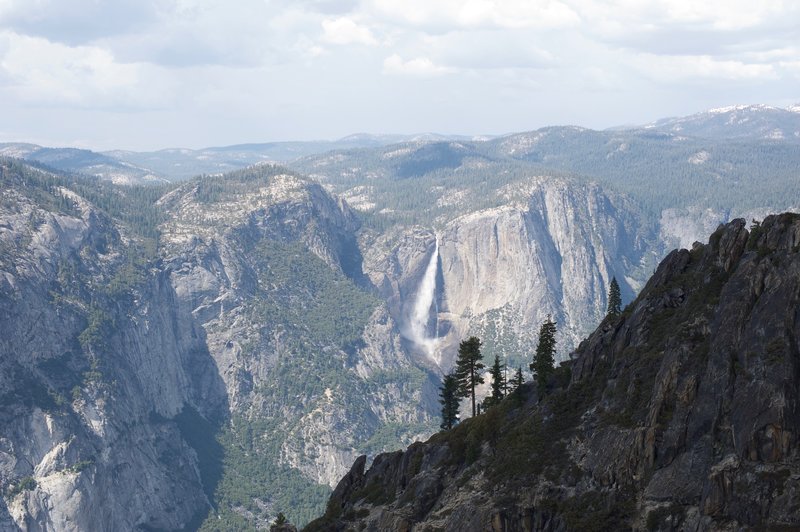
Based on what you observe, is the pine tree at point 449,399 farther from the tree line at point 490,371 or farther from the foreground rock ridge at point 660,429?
the foreground rock ridge at point 660,429

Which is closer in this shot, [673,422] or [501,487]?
A: [673,422]

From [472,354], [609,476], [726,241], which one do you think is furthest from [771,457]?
[472,354]

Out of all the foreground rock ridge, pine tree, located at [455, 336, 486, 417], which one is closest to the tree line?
pine tree, located at [455, 336, 486, 417]

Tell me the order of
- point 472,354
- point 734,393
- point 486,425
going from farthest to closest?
point 472,354 → point 486,425 → point 734,393

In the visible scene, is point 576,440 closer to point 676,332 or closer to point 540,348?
point 676,332

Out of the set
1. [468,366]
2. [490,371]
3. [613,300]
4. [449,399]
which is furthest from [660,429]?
[613,300]

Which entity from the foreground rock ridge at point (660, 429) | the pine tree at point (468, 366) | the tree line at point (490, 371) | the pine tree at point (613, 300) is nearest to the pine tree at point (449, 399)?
the tree line at point (490, 371)

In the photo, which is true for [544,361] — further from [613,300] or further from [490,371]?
[613,300]

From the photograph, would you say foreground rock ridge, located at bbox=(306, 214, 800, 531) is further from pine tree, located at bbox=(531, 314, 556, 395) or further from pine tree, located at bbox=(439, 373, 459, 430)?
pine tree, located at bbox=(439, 373, 459, 430)
